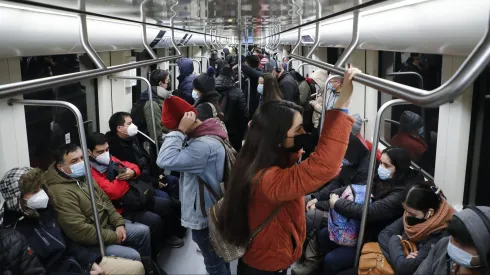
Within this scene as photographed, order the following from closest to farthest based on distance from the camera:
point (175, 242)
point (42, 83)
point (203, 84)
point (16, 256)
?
point (42, 83), point (16, 256), point (203, 84), point (175, 242)

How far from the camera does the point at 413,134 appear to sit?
3.57 meters

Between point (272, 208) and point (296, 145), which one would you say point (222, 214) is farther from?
point (296, 145)

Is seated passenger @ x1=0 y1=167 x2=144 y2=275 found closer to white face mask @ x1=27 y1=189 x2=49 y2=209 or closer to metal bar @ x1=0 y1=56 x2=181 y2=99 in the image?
white face mask @ x1=27 y1=189 x2=49 y2=209

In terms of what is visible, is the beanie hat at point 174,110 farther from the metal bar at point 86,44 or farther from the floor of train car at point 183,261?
the floor of train car at point 183,261

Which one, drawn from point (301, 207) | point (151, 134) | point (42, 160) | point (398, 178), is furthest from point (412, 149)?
point (42, 160)

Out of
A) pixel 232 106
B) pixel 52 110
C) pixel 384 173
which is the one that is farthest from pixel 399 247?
pixel 232 106

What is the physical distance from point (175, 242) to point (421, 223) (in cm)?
259

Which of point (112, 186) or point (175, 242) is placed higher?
Result: point (112, 186)

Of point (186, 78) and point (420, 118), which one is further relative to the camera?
point (186, 78)

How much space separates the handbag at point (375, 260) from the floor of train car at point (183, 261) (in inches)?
47.3

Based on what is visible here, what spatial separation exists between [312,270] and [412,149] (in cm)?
129

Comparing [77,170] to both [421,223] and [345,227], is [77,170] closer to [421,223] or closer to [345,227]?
[345,227]

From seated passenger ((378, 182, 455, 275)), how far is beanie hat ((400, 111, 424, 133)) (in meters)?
1.20

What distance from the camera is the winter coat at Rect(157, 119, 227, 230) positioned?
259 cm
